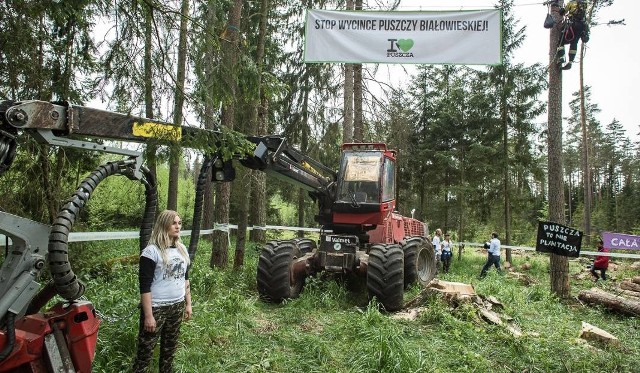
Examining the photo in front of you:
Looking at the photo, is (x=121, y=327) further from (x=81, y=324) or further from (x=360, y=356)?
(x=360, y=356)

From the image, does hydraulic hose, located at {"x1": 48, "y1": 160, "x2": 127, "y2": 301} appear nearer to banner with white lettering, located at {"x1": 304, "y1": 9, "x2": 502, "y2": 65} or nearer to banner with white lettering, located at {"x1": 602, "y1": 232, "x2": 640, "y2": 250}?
banner with white lettering, located at {"x1": 304, "y1": 9, "x2": 502, "y2": 65}

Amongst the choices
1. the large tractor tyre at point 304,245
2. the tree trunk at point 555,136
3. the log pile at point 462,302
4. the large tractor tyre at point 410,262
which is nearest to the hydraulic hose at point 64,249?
the log pile at point 462,302

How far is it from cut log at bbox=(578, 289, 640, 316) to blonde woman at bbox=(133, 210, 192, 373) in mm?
7426

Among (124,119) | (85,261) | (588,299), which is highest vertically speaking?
(124,119)

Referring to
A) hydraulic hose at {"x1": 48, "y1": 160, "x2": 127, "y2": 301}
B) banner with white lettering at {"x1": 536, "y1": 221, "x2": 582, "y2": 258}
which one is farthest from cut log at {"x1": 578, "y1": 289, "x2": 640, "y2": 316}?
hydraulic hose at {"x1": 48, "y1": 160, "x2": 127, "y2": 301}

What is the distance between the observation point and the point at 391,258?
685 centimetres

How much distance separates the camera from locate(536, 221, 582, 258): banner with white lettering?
24.6ft

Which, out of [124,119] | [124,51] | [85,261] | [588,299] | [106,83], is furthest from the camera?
[588,299]

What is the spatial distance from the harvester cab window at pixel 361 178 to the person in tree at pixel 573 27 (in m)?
3.69

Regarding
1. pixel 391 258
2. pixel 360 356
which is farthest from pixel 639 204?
pixel 360 356

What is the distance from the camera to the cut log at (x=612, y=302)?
24.4ft

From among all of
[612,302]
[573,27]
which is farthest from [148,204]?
[612,302]

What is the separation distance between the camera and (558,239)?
765cm

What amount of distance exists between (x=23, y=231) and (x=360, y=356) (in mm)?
3288
